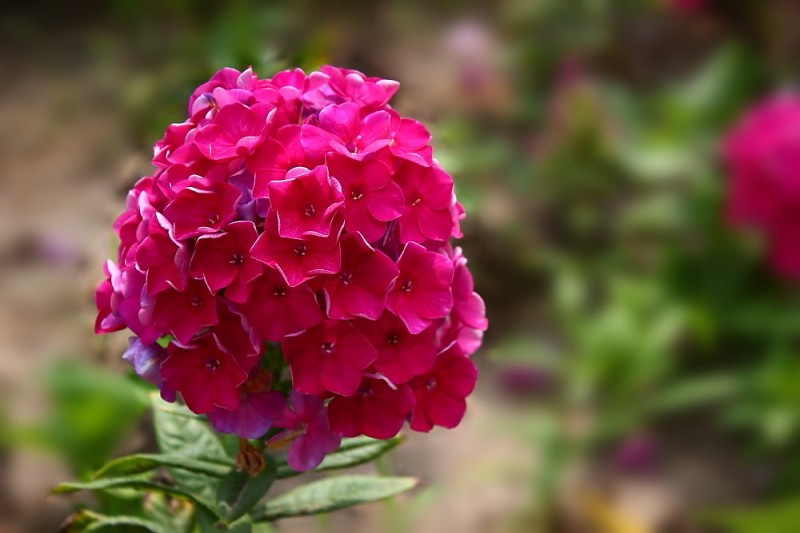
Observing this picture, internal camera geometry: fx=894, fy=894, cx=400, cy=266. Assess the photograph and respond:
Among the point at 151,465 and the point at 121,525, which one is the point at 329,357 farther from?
the point at 121,525

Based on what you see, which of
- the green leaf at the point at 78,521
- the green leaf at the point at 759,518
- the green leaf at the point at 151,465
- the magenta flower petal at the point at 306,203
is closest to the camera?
the magenta flower petal at the point at 306,203

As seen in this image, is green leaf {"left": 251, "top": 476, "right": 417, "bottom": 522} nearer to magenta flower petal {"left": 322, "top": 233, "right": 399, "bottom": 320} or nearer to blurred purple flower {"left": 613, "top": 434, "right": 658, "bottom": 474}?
magenta flower petal {"left": 322, "top": 233, "right": 399, "bottom": 320}

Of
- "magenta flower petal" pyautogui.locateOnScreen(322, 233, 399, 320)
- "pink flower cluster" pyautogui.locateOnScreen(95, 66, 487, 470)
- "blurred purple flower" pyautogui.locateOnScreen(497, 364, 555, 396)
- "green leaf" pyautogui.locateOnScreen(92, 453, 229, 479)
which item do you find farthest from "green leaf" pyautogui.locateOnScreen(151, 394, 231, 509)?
"blurred purple flower" pyautogui.locateOnScreen(497, 364, 555, 396)

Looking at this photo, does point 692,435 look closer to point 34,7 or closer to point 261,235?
point 261,235

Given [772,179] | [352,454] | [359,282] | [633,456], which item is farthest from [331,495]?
[772,179]

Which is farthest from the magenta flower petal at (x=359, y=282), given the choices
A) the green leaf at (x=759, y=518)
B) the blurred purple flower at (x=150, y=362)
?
the green leaf at (x=759, y=518)

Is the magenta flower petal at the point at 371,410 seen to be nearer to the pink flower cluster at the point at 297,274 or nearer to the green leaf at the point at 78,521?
the pink flower cluster at the point at 297,274

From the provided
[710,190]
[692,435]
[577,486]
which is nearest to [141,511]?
[577,486]
